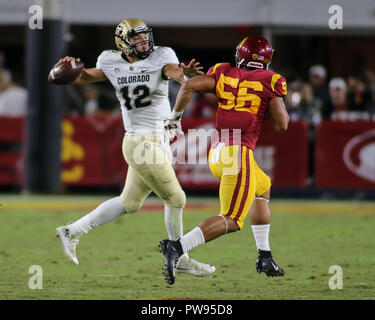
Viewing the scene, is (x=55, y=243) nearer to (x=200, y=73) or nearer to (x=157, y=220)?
(x=157, y=220)

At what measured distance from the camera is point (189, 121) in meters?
12.6

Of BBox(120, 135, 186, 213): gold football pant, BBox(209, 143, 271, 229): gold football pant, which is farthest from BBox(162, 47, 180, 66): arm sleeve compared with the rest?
BBox(209, 143, 271, 229): gold football pant

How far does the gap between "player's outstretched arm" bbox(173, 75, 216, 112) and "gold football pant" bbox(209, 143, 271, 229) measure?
0.42 meters

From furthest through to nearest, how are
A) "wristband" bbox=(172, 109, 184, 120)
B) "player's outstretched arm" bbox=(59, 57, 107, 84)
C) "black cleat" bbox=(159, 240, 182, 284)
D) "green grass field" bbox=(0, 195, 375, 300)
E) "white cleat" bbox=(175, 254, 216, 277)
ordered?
"player's outstretched arm" bbox=(59, 57, 107, 84), "white cleat" bbox=(175, 254, 216, 277), "wristband" bbox=(172, 109, 184, 120), "green grass field" bbox=(0, 195, 375, 300), "black cleat" bbox=(159, 240, 182, 284)

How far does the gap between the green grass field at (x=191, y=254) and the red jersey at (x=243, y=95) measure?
45.4 inches

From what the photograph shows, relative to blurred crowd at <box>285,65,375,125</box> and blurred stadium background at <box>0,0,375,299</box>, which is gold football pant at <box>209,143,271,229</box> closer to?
blurred stadium background at <box>0,0,375,299</box>

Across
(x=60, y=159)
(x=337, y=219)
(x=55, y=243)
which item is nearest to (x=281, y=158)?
(x=337, y=219)

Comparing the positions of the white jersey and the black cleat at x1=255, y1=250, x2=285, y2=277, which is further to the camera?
the white jersey

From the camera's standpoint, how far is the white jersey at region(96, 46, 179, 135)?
6.52 metres

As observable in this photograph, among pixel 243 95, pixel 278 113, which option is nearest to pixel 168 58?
pixel 243 95

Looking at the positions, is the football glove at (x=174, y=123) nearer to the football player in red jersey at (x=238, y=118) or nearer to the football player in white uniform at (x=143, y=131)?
the football player in red jersey at (x=238, y=118)

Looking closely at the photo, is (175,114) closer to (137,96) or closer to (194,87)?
(194,87)

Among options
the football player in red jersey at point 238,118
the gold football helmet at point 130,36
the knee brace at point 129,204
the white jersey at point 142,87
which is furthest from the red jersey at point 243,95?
the knee brace at point 129,204

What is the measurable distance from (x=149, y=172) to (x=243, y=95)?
96 cm
